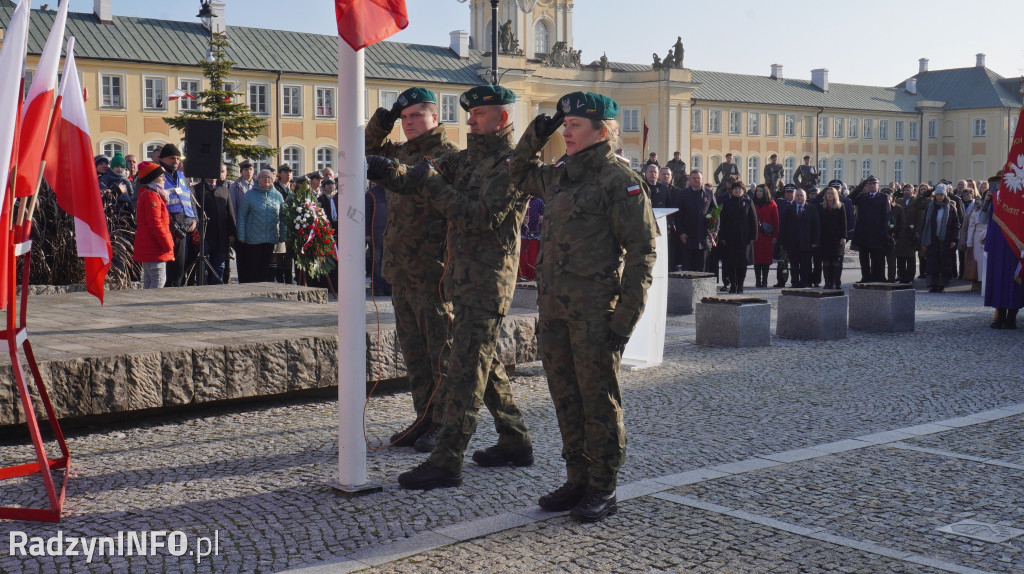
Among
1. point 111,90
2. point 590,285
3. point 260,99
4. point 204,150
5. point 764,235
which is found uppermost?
point 260,99

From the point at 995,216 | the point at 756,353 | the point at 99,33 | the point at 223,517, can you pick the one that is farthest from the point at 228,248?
the point at 99,33

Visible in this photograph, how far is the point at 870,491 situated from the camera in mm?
5641

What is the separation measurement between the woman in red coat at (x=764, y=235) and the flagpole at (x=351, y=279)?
15.9 metres

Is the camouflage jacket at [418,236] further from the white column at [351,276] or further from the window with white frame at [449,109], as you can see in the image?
the window with white frame at [449,109]

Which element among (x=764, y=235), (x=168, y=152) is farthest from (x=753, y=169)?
(x=168, y=152)

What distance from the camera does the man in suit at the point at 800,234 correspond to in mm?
19078

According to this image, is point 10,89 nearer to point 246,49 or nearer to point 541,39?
point 246,49

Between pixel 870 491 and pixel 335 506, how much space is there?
8.78 ft

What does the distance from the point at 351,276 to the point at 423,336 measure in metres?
1.17

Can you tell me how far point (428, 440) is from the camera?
6.55m

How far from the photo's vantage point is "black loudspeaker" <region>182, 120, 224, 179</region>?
45.4ft

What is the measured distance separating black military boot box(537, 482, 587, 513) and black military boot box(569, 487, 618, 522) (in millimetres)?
86

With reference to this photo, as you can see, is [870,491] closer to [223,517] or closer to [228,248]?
[223,517]

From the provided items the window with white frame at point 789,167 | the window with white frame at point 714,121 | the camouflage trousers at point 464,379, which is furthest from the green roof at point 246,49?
the camouflage trousers at point 464,379
